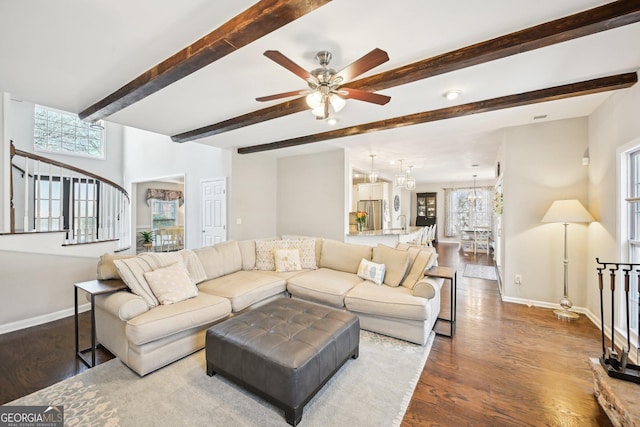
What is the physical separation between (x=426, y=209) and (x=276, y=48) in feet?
35.1

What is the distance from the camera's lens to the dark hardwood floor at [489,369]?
5.87 ft

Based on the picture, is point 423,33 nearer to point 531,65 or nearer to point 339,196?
point 531,65

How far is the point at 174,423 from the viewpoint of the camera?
5.56 ft

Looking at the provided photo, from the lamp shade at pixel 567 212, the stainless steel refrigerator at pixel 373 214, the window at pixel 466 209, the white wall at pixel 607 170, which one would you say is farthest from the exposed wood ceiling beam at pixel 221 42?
the window at pixel 466 209

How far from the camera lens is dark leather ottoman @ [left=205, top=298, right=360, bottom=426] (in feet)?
5.59

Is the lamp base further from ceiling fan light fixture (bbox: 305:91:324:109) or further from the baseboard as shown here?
the baseboard

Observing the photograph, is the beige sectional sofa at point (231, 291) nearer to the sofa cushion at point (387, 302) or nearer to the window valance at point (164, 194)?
the sofa cushion at point (387, 302)

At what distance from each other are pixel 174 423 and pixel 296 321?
103 centimetres

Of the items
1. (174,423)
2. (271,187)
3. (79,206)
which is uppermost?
(271,187)

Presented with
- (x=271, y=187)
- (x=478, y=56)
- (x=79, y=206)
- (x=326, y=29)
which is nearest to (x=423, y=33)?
(x=478, y=56)

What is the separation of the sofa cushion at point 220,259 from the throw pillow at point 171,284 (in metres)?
0.55

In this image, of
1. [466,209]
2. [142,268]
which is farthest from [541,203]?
[466,209]

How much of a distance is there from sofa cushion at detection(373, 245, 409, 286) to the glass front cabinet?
863 centimetres

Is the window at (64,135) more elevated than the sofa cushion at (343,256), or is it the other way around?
the window at (64,135)
